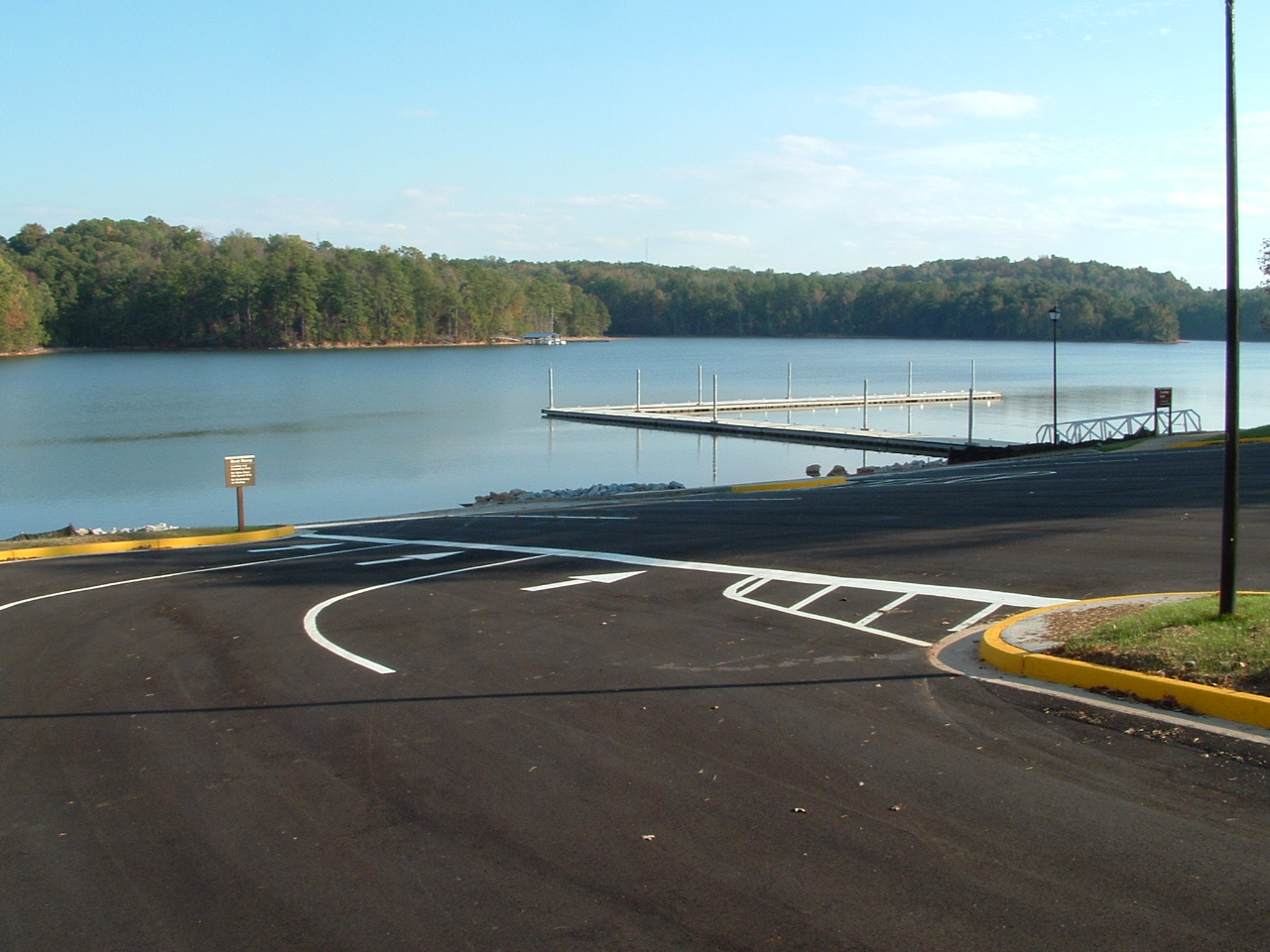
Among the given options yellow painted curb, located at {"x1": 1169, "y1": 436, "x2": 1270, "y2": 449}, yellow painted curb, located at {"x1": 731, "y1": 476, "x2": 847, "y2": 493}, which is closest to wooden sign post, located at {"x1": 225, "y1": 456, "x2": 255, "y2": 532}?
yellow painted curb, located at {"x1": 731, "y1": 476, "x2": 847, "y2": 493}

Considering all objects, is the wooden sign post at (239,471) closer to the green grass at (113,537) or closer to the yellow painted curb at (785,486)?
the green grass at (113,537)

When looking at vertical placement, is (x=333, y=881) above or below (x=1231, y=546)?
below

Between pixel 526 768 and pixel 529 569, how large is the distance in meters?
8.33

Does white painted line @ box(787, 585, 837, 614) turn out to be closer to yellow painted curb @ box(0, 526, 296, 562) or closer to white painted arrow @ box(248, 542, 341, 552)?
white painted arrow @ box(248, 542, 341, 552)

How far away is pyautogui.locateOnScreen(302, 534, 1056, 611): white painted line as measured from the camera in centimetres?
1133

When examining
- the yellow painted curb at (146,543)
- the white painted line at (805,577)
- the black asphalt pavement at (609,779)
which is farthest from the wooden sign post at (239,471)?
A: the black asphalt pavement at (609,779)

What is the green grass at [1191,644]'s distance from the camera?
7.46 meters

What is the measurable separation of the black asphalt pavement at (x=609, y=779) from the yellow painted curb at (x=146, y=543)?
7.85 metres

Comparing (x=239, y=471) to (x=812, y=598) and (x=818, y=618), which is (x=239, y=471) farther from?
(x=818, y=618)

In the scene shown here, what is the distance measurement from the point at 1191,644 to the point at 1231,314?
2386mm

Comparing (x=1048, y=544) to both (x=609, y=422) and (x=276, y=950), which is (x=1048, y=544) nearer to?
(x=276, y=950)

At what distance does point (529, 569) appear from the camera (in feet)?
49.1

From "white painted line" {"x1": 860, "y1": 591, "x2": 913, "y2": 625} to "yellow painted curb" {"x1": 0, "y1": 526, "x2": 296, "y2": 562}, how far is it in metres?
15.1

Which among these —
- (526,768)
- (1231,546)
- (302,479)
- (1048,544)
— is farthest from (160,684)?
(302,479)
